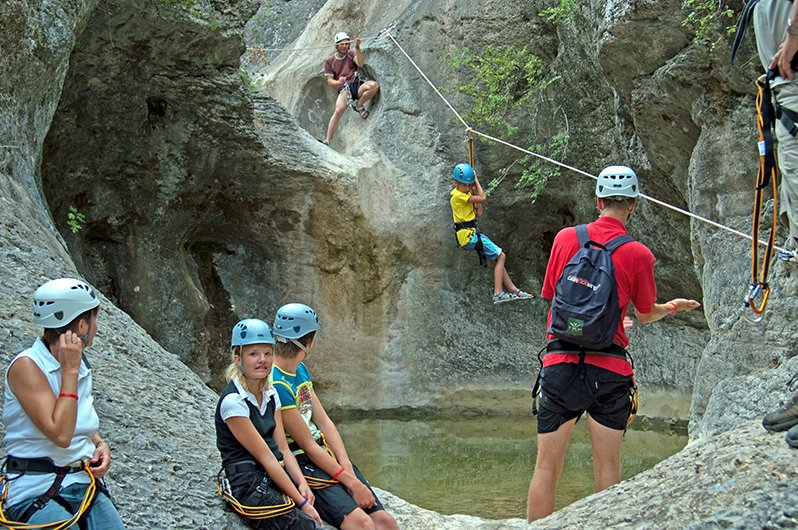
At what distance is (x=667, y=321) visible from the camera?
10.5 metres

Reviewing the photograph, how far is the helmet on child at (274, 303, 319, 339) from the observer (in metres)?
3.92

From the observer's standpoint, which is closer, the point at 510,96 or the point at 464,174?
the point at 464,174

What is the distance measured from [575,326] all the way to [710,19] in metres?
3.50

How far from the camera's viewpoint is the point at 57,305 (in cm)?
286

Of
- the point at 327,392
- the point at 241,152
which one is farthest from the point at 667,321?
the point at 241,152

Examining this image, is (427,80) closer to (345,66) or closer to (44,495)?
(345,66)

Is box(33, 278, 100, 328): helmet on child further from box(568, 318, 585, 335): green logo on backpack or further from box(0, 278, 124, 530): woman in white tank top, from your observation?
box(568, 318, 585, 335): green logo on backpack

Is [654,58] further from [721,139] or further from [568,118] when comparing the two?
[568,118]

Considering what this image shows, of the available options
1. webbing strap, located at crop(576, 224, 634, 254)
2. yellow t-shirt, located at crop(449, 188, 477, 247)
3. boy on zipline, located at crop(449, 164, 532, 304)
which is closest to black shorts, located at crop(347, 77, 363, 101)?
boy on zipline, located at crop(449, 164, 532, 304)

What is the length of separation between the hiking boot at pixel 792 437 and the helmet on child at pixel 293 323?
1978 millimetres

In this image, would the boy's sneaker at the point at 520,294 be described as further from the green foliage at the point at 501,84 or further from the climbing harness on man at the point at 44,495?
the climbing harness on man at the point at 44,495

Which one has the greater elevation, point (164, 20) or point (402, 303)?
point (164, 20)

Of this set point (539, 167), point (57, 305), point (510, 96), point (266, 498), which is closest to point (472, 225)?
point (539, 167)

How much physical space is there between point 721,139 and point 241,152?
5419 mm
